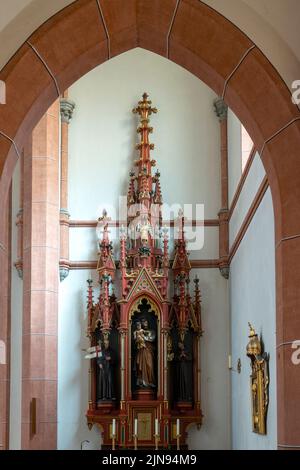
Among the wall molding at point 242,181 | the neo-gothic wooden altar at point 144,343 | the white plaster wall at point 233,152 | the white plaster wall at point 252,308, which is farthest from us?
the neo-gothic wooden altar at point 144,343

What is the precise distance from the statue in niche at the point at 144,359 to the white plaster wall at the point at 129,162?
0.88 meters

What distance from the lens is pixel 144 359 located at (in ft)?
41.4

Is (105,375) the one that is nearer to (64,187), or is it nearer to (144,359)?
(144,359)

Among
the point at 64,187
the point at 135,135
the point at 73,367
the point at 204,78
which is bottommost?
the point at 73,367

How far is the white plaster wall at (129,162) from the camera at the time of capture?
1312 cm

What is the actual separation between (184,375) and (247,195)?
3.39m

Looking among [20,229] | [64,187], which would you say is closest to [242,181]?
[64,187]

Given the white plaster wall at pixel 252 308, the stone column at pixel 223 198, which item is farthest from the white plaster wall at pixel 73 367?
the white plaster wall at pixel 252 308

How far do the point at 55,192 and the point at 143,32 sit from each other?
24.0 feet

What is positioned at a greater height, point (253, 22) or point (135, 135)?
point (135, 135)

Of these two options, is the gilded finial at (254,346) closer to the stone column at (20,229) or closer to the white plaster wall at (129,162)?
the white plaster wall at (129,162)

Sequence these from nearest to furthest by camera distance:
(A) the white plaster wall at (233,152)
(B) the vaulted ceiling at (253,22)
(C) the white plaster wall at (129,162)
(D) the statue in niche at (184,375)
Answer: (B) the vaulted ceiling at (253,22), (A) the white plaster wall at (233,152), (D) the statue in niche at (184,375), (C) the white plaster wall at (129,162)
